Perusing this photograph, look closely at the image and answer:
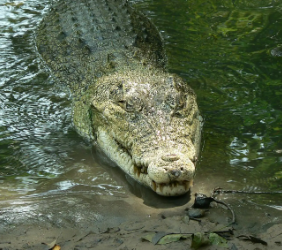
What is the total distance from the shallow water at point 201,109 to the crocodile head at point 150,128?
0.52ft

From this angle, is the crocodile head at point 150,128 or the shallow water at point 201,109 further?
the shallow water at point 201,109

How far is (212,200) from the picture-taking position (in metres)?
3.57

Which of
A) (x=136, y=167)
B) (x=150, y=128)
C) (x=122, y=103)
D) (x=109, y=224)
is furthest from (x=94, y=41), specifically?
(x=109, y=224)

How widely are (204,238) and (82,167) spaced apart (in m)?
1.69

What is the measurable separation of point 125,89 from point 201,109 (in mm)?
999

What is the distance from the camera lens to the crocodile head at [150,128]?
3.60 meters

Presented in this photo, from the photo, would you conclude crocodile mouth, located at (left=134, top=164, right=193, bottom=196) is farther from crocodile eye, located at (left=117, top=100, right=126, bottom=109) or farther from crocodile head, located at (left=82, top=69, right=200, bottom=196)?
crocodile eye, located at (left=117, top=100, right=126, bottom=109)

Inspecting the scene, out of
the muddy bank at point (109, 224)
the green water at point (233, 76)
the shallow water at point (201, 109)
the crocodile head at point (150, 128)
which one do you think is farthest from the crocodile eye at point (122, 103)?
the muddy bank at point (109, 224)

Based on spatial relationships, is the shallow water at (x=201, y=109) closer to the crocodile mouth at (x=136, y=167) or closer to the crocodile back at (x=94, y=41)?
the crocodile mouth at (x=136, y=167)

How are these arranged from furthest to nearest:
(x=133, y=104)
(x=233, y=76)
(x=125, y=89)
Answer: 1. (x=233, y=76)
2. (x=125, y=89)
3. (x=133, y=104)

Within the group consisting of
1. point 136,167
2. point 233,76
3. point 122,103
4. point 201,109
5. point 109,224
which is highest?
point 233,76

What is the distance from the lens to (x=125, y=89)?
4.80 metres

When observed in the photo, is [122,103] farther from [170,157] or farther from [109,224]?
[109,224]

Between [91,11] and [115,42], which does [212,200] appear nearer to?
[115,42]
